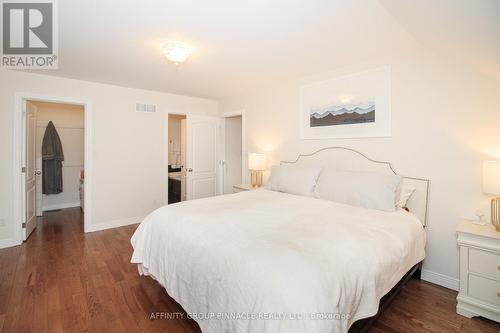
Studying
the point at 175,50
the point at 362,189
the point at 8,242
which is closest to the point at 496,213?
the point at 362,189

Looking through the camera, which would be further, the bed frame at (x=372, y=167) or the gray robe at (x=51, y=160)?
the gray robe at (x=51, y=160)

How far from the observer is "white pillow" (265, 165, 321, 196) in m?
2.95

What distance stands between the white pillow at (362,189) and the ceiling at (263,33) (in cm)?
120

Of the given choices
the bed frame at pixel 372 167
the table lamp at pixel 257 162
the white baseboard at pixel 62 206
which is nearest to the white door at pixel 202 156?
the table lamp at pixel 257 162

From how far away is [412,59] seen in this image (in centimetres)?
255

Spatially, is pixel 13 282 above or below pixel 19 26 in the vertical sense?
below

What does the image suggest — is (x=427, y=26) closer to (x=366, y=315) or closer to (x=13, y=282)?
(x=366, y=315)

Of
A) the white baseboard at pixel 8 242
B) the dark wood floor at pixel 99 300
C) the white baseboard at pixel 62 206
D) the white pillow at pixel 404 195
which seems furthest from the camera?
the white baseboard at pixel 62 206

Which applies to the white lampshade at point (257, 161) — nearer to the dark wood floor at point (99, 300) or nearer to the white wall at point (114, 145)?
the white wall at point (114, 145)

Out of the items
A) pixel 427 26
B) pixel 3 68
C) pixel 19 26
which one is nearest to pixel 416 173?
pixel 427 26

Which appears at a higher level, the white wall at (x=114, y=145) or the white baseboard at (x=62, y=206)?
the white wall at (x=114, y=145)

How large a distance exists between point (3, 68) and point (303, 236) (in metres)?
4.28

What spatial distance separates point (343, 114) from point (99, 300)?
328 cm

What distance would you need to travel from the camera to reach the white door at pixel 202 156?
4.79 m
